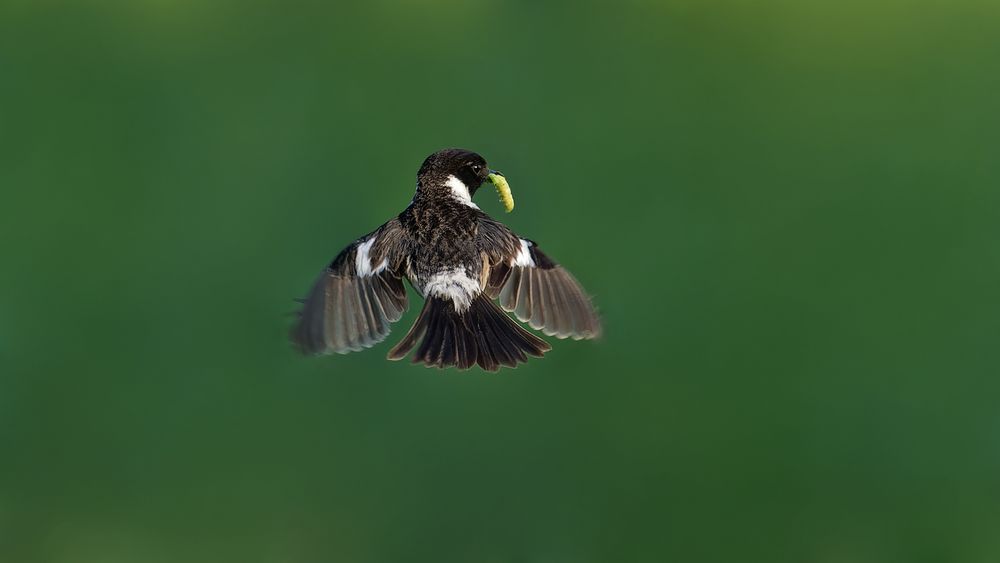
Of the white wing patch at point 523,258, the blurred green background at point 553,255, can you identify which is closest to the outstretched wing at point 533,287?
the white wing patch at point 523,258

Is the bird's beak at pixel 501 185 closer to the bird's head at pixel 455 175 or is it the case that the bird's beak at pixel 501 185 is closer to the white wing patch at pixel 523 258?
the bird's head at pixel 455 175

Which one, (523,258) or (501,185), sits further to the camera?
(523,258)

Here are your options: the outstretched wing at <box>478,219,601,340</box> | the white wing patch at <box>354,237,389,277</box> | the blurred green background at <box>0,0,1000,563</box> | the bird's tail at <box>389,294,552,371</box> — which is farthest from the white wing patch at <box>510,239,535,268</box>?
the blurred green background at <box>0,0,1000,563</box>

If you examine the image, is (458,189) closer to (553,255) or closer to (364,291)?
(364,291)

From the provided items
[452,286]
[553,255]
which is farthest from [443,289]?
[553,255]

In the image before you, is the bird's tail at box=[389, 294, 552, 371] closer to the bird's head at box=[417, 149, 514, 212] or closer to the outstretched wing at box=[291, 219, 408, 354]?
the outstretched wing at box=[291, 219, 408, 354]

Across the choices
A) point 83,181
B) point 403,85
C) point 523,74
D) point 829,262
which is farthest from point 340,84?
point 829,262
